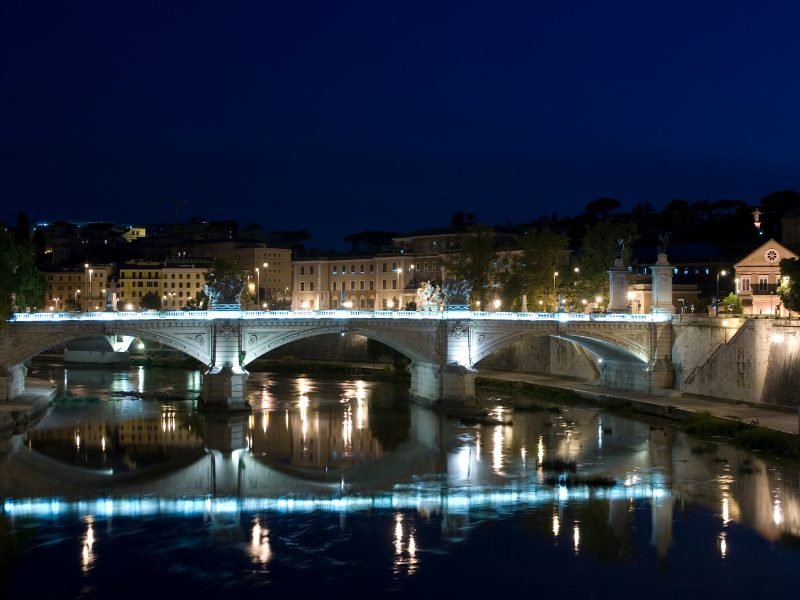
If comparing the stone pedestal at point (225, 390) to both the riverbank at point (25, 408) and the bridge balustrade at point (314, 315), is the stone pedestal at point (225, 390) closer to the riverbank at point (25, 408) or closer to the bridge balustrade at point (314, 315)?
the bridge balustrade at point (314, 315)

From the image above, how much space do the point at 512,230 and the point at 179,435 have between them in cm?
5891

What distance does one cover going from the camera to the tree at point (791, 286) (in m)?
40.7

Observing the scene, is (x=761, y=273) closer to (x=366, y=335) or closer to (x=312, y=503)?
(x=366, y=335)

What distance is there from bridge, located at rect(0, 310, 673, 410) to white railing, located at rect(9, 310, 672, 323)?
46 mm

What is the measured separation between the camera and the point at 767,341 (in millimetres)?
40688

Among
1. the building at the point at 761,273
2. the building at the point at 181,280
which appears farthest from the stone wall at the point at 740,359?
the building at the point at 181,280

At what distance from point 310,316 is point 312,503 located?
18405 millimetres

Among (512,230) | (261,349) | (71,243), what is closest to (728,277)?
(512,230)

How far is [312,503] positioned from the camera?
94.0 feet

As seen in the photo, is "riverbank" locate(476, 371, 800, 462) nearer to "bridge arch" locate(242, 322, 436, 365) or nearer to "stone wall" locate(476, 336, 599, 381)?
"stone wall" locate(476, 336, 599, 381)

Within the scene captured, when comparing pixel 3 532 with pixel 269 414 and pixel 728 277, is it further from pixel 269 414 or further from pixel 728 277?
pixel 728 277

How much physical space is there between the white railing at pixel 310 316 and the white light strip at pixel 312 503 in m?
16.2

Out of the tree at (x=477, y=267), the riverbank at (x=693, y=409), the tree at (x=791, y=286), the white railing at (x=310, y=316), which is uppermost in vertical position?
the tree at (x=477, y=267)

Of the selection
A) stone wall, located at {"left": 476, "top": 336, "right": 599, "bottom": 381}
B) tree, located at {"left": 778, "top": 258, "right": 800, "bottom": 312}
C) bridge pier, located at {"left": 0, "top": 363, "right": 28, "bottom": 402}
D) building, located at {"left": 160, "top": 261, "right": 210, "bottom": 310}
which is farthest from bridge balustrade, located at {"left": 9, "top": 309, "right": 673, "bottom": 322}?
building, located at {"left": 160, "top": 261, "right": 210, "bottom": 310}
